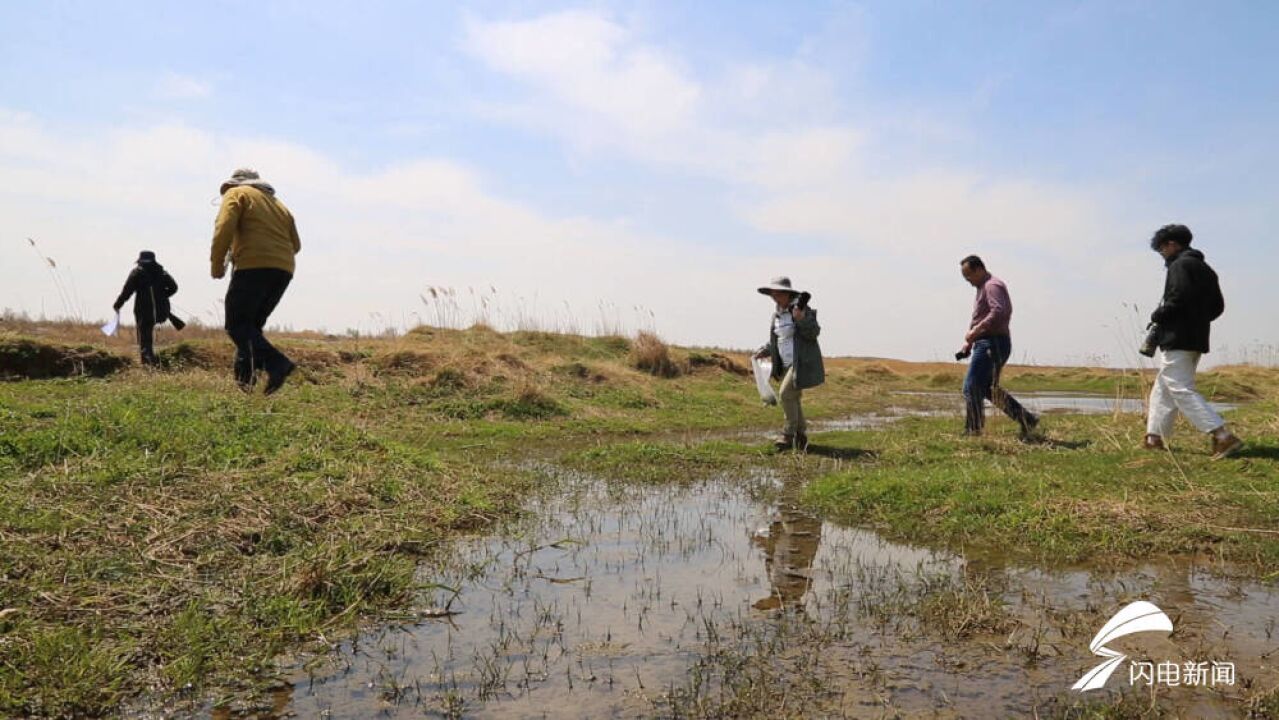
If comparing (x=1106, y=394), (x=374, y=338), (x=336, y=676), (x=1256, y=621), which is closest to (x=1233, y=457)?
(x=1256, y=621)

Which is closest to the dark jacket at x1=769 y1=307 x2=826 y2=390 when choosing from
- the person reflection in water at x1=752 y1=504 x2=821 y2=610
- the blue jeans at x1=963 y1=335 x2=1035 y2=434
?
the blue jeans at x1=963 y1=335 x2=1035 y2=434

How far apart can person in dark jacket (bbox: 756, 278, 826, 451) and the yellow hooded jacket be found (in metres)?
5.48

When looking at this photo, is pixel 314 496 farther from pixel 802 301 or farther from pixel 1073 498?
pixel 802 301

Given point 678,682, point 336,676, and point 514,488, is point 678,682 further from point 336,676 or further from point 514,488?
point 514,488

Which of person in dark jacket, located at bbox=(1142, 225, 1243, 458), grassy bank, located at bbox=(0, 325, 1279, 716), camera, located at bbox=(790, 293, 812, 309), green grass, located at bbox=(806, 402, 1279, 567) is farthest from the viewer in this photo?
camera, located at bbox=(790, 293, 812, 309)

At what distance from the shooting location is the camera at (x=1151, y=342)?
25.4ft

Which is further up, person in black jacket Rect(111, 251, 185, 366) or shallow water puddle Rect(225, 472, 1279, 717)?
person in black jacket Rect(111, 251, 185, 366)

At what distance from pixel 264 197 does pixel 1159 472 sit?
912 cm

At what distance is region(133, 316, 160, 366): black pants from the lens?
38.7 feet

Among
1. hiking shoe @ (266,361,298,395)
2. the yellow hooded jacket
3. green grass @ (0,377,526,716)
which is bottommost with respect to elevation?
green grass @ (0,377,526,716)

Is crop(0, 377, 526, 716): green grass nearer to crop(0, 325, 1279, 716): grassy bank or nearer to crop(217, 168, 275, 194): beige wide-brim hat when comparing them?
crop(0, 325, 1279, 716): grassy bank

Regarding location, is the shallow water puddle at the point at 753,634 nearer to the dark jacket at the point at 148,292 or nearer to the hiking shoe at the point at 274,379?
the hiking shoe at the point at 274,379

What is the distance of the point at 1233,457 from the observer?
709cm

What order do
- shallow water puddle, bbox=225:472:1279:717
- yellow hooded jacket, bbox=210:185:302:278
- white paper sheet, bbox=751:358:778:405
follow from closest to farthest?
shallow water puddle, bbox=225:472:1279:717 → yellow hooded jacket, bbox=210:185:302:278 → white paper sheet, bbox=751:358:778:405
